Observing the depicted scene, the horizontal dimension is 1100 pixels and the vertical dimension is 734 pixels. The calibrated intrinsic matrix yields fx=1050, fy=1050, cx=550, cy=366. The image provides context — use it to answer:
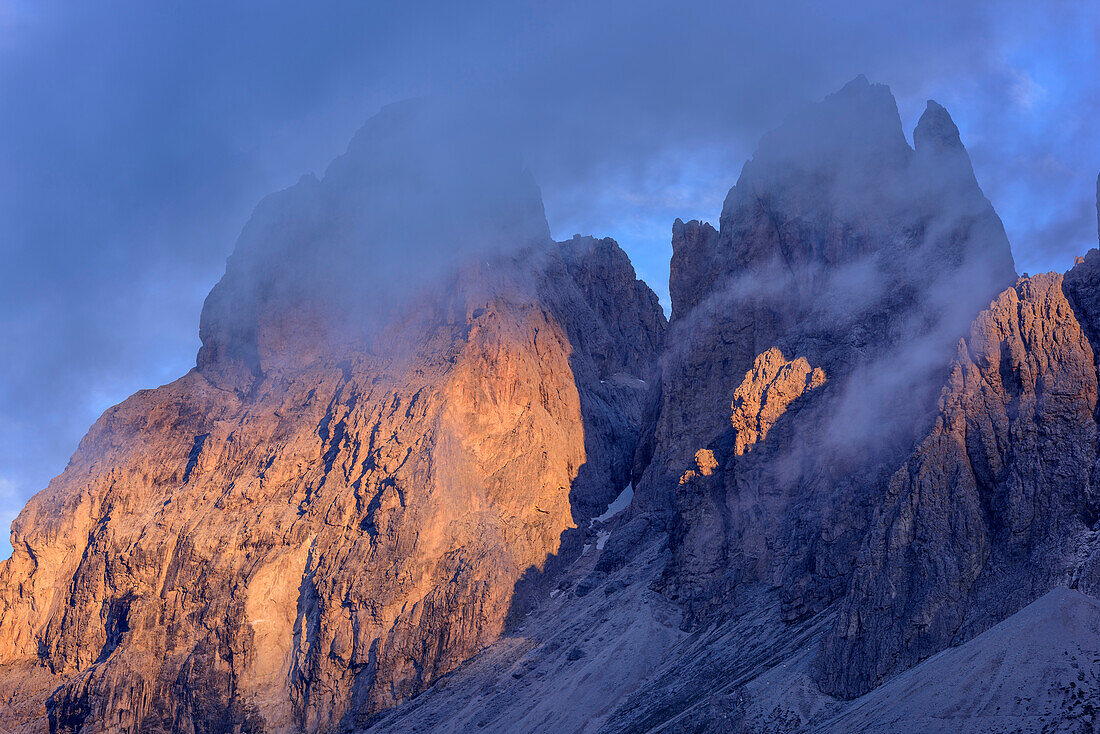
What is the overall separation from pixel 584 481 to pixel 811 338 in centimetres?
3275

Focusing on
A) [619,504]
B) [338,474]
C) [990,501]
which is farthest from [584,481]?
[990,501]

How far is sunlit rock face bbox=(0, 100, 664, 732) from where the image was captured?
95.8m

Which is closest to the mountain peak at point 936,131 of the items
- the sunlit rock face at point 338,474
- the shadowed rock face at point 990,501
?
the shadowed rock face at point 990,501

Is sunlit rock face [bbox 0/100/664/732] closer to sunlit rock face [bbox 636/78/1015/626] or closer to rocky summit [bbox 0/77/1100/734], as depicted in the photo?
rocky summit [bbox 0/77/1100/734]

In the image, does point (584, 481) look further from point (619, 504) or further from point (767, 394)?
point (767, 394)

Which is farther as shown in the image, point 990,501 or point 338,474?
point 338,474

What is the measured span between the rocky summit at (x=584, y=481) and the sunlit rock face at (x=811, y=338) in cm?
34

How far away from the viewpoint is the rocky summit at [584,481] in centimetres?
6169

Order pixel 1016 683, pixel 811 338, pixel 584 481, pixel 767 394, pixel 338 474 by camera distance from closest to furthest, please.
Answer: pixel 1016 683
pixel 767 394
pixel 811 338
pixel 338 474
pixel 584 481

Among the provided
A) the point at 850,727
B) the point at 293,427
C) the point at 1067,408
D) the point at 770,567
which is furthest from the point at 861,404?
the point at 293,427

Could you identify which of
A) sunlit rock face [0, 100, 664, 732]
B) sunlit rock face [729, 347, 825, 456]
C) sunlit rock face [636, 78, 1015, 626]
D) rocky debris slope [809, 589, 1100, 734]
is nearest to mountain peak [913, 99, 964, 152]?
sunlit rock face [636, 78, 1015, 626]

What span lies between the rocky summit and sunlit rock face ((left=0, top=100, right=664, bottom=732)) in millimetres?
375

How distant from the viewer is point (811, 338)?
96688 mm

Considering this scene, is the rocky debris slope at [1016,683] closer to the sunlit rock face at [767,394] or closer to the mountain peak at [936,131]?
the sunlit rock face at [767,394]
